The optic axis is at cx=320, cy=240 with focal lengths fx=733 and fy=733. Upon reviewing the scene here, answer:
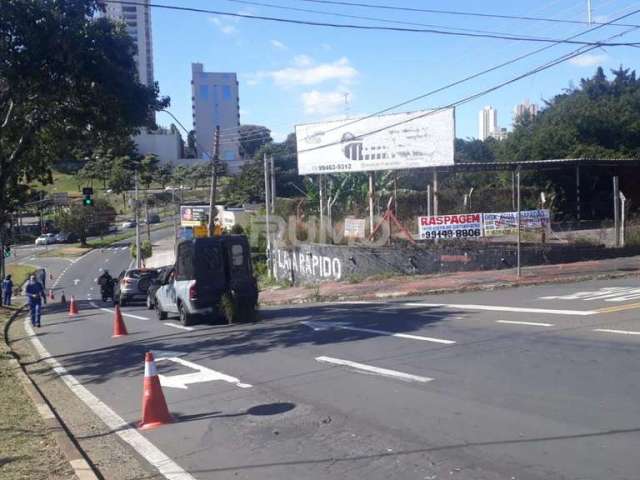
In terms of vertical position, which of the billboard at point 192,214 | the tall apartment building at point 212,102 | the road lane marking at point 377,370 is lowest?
the road lane marking at point 377,370

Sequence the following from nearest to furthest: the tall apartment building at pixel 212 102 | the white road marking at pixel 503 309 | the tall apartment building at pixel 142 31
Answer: the white road marking at pixel 503 309 < the tall apartment building at pixel 212 102 < the tall apartment building at pixel 142 31

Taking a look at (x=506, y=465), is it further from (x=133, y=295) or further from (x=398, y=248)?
(x=133, y=295)

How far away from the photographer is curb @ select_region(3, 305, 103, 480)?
6.61m

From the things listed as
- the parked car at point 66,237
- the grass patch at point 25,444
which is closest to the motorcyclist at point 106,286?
the grass patch at point 25,444

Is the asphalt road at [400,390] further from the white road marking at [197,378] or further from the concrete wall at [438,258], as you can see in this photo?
the concrete wall at [438,258]

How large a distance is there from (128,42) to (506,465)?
520 inches

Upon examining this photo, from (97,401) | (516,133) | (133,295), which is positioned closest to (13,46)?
(97,401)

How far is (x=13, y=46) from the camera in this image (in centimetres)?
1472

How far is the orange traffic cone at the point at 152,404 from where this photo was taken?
8297 mm

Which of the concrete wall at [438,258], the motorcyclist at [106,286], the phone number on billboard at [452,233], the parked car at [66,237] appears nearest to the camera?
the concrete wall at [438,258]

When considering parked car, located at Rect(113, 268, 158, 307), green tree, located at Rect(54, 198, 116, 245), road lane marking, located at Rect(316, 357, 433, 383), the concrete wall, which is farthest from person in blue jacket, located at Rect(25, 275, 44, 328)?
green tree, located at Rect(54, 198, 116, 245)

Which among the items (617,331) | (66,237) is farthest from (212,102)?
(617,331)

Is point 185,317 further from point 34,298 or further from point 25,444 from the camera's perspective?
point 25,444

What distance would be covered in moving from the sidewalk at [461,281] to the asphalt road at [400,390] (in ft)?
14.5
